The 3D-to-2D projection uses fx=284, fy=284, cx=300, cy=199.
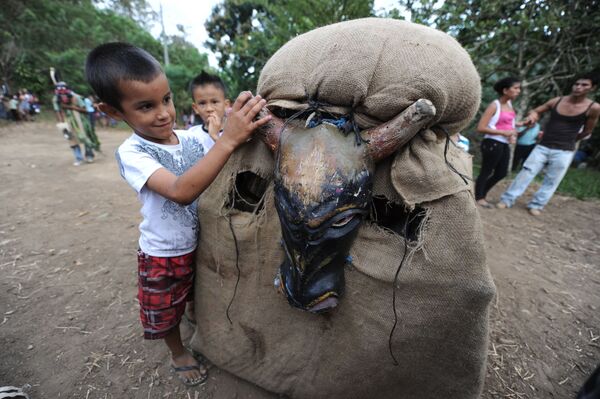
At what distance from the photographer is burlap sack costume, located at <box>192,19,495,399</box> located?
1095mm

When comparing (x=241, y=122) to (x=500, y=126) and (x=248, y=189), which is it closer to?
(x=248, y=189)

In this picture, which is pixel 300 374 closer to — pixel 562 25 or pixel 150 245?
pixel 150 245

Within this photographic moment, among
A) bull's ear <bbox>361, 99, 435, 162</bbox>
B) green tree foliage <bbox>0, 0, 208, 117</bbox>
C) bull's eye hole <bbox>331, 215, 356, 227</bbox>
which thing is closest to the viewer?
bull's ear <bbox>361, 99, 435, 162</bbox>

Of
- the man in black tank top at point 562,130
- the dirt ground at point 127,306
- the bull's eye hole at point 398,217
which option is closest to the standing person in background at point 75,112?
the dirt ground at point 127,306

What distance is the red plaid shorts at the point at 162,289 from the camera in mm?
1494

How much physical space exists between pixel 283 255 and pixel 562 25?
7.94 m

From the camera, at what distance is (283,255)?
4.46 feet

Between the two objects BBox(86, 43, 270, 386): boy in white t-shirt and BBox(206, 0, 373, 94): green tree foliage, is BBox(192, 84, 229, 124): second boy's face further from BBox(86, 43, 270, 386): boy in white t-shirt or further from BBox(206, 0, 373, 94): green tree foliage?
BBox(206, 0, 373, 94): green tree foliage

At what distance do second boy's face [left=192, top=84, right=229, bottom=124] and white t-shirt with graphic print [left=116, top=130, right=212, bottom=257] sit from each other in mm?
1061

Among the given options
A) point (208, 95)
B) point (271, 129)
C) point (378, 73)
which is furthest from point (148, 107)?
point (208, 95)

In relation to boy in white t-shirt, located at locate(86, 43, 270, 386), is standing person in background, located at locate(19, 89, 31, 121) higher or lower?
lower

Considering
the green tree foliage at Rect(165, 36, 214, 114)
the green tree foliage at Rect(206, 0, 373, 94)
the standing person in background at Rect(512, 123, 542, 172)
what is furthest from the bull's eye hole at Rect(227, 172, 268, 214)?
the green tree foliage at Rect(165, 36, 214, 114)

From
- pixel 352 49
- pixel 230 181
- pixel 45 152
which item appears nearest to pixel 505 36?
pixel 352 49

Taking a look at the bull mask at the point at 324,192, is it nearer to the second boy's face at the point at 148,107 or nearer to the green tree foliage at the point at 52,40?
the second boy's face at the point at 148,107
